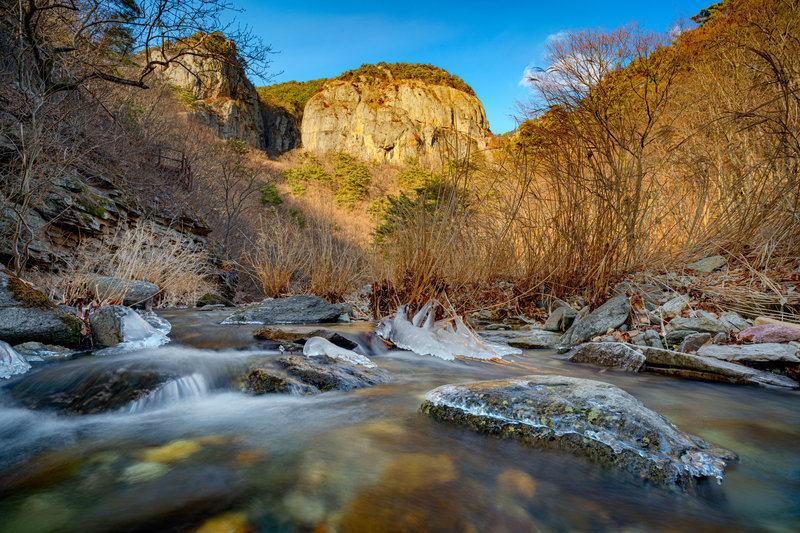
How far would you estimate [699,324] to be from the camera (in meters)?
2.93

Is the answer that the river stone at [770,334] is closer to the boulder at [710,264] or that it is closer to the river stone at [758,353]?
the river stone at [758,353]

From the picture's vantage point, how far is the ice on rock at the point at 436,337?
309cm

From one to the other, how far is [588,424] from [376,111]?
1575 inches

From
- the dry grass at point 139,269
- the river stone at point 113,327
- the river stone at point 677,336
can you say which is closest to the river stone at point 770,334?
the river stone at point 677,336

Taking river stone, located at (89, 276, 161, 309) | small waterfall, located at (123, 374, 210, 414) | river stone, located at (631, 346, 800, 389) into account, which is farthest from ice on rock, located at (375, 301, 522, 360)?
river stone, located at (89, 276, 161, 309)

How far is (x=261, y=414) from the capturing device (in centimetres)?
180

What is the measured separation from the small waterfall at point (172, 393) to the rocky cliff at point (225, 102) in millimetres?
26611

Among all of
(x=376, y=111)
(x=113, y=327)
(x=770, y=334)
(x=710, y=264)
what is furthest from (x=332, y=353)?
(x=376, y=111)

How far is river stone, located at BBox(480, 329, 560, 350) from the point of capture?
3539mm

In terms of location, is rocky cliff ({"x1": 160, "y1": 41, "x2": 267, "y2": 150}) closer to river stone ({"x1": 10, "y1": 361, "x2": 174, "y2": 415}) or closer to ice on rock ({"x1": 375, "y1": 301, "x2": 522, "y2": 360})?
ice on rock ({"x1": 375, "y1": 301, "x2": 522, "y2": 360})

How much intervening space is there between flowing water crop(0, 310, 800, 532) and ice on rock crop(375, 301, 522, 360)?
1050 millimetres

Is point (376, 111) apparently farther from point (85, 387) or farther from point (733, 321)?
point (85, 387)

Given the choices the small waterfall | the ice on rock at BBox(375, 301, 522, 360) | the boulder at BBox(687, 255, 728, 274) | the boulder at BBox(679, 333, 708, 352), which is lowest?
the small waterfall

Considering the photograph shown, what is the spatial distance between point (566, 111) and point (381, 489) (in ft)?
11.9
